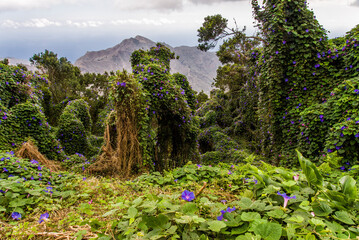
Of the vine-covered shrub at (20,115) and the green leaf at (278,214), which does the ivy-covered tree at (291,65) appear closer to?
the green leaf at (278,214)

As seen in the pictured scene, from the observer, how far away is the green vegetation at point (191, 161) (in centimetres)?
114

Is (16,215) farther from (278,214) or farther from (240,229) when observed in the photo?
(278,214)

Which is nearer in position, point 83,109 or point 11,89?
point 11,89

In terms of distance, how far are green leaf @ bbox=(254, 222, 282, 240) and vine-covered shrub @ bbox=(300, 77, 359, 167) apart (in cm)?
410

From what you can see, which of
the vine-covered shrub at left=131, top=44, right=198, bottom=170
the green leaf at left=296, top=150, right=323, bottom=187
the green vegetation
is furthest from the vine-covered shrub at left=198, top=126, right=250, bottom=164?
the green leaf at left=296, top=150, right=323, bottom=187

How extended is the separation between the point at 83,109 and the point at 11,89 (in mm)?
5772

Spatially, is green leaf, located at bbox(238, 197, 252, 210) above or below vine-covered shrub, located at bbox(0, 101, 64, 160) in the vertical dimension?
above

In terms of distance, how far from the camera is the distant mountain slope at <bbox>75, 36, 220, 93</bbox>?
83.2m

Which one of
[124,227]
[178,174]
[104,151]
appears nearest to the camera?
[124,227]

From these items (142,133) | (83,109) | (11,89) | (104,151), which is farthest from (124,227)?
(83,109)

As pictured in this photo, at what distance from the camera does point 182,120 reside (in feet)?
23.6

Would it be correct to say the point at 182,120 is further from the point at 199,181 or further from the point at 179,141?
the point at 199,181

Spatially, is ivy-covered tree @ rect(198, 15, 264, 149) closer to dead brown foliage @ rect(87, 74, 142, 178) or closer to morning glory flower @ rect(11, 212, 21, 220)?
dead brown foliage @ rect(87, 74, 142, 178)

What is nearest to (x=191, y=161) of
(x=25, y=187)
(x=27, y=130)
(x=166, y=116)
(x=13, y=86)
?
(x=166, y=116)
